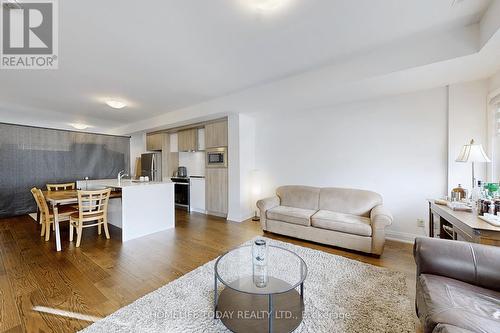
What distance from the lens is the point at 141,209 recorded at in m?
3.59

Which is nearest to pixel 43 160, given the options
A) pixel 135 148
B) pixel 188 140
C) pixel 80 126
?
pixel 80 126

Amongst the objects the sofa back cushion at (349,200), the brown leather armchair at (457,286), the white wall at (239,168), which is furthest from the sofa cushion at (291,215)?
the brown leather armchair at (457,286)

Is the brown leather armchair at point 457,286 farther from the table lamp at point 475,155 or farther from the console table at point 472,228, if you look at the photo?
the table lamp at point 475,155

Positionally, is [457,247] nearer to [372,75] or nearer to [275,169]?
[372,75]

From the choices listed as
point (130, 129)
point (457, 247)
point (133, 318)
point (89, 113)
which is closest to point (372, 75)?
point (457, 247)

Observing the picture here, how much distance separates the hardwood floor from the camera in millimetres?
1731

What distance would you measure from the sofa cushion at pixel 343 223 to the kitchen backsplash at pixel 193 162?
3464 mm

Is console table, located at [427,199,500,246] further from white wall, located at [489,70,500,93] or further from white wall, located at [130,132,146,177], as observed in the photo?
white wall, located at [130,132,146,177]

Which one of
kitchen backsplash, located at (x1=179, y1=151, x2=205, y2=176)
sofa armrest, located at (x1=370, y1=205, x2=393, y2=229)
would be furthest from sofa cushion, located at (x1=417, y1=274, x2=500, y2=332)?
kitchen backsplash, located at (x1=179, y1=151, x2=205, y2=176)

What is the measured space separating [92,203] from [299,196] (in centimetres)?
355

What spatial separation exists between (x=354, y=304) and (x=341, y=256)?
0.98 meters

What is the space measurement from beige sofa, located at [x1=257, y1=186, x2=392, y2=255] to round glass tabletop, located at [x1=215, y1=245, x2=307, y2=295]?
1126 millimetres

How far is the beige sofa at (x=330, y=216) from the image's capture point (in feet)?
9.05

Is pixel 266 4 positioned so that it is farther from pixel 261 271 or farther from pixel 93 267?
pixel 93 267
